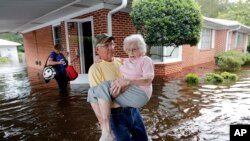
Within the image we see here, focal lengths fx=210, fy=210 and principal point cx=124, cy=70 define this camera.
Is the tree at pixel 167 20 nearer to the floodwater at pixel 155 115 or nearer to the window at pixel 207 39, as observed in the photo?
the floodwater at pixel 155 115

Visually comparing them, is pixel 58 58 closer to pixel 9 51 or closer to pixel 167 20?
pixel 167 20

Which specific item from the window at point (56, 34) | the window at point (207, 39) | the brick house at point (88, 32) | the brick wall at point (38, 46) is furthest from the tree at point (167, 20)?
the window at point (207, 39)

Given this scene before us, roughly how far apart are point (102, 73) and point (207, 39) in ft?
43.5

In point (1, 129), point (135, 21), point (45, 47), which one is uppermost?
point (135, 21)

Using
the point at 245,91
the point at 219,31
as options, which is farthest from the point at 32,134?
the point at 219,31

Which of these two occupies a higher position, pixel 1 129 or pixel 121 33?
pixel 121 33

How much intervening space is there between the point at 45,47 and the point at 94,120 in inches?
344

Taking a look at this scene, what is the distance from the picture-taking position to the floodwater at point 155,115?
3.42 m

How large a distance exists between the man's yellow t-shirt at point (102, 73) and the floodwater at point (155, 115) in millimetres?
1651

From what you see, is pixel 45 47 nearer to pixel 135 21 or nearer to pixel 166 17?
pixel 135 21

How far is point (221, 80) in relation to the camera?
7438mm

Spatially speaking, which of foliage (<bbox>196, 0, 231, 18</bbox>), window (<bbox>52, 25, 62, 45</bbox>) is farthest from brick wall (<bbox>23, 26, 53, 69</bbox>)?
foliage (<bbox>196, 0, 231, 18</bbox>)

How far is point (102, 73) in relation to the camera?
198cm

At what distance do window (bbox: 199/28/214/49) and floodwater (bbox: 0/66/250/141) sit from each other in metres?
7.10
